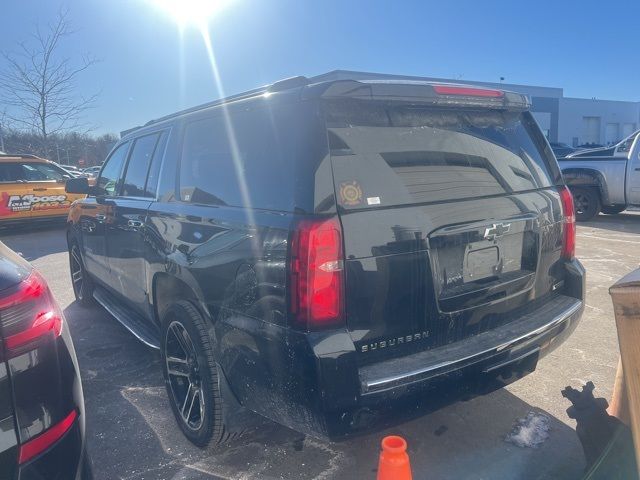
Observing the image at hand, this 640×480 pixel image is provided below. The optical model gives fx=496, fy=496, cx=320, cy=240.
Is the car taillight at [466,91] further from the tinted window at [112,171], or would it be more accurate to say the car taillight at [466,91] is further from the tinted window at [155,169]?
the tinted window at [112,171]

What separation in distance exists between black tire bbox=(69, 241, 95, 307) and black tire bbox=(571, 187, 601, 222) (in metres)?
9.42

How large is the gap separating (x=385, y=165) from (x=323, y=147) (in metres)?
0.32

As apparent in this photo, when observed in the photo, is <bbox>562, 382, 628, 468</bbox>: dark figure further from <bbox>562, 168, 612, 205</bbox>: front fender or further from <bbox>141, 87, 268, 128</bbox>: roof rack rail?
<bbox>562, 168, 612, 205</bbox>: front fender

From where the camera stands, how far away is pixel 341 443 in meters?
2.91

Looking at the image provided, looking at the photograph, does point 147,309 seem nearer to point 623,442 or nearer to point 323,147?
point 323,147

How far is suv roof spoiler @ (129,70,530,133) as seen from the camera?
2.18m

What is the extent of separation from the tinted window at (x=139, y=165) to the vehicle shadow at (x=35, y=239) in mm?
5591

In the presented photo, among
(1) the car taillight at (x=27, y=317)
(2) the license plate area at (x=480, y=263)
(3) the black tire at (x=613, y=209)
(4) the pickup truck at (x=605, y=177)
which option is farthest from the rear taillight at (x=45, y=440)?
(3) the black tire at (x=613, y=209)

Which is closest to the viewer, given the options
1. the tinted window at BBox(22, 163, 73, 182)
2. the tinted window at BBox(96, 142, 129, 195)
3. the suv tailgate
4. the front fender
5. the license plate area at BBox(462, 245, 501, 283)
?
the suv tailgate

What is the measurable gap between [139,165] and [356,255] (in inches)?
101

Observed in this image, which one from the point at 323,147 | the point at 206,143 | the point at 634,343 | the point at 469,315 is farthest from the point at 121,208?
the point at 634,343

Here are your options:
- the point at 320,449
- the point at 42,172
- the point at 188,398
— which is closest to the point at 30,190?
the point at 42,172

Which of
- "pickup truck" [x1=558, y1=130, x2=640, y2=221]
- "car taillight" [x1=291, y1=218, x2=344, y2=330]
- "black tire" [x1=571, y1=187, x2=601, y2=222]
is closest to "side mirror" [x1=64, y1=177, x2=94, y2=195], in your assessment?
"car taillight" [x1=291, y1=218, x2=344, y2=330]

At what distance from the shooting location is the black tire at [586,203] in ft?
34.4
